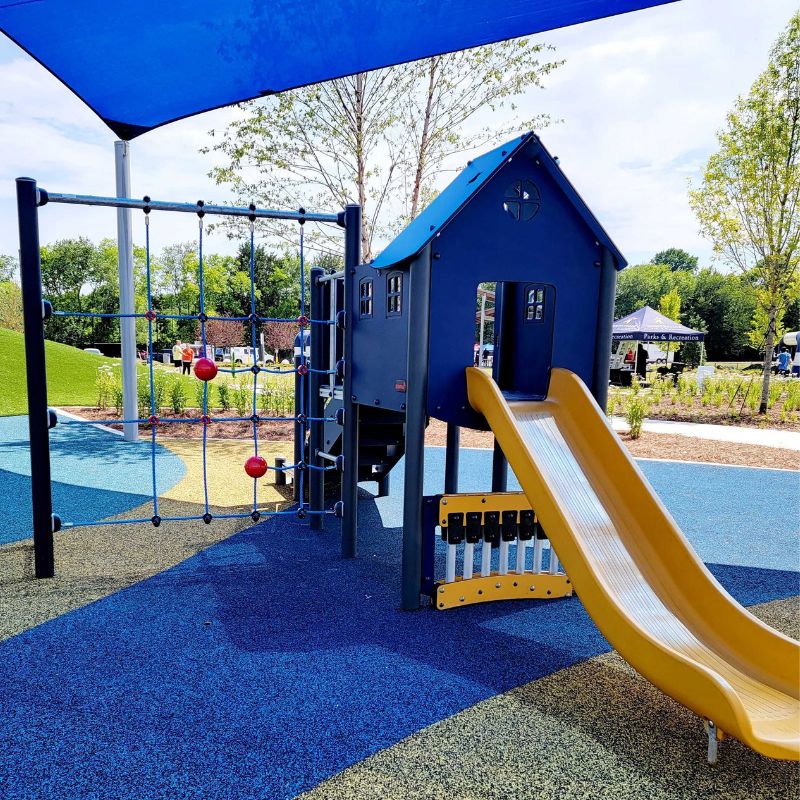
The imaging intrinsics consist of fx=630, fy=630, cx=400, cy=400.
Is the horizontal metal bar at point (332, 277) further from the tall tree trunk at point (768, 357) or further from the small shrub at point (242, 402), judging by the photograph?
the tall tree trunk at point (768, 357)

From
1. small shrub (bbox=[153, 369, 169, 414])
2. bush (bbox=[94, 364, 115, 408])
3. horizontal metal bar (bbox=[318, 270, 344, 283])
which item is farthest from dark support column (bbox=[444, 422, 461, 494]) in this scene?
bush (bbox=[94, 364, 115, 408])

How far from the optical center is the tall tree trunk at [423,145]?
10.4 metres

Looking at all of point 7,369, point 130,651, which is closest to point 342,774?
point 130,651

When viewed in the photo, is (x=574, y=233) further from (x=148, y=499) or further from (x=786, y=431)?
(x=786, y=431)

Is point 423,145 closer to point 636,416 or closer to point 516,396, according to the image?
point 636,416

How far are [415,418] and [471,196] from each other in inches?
49.2

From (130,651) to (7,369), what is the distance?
13.6m

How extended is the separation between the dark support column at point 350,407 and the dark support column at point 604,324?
1.64 meters

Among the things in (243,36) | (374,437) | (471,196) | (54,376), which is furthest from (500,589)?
(54,376)

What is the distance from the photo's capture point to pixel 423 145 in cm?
1075

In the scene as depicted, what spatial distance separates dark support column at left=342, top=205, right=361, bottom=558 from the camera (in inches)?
172

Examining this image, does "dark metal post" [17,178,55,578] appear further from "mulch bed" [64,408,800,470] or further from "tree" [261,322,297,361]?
"tree" [261,322,297,361]

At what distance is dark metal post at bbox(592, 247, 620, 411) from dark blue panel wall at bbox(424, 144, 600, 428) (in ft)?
0.12

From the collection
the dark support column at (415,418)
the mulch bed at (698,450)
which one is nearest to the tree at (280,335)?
the mulch bed at (698,450)
